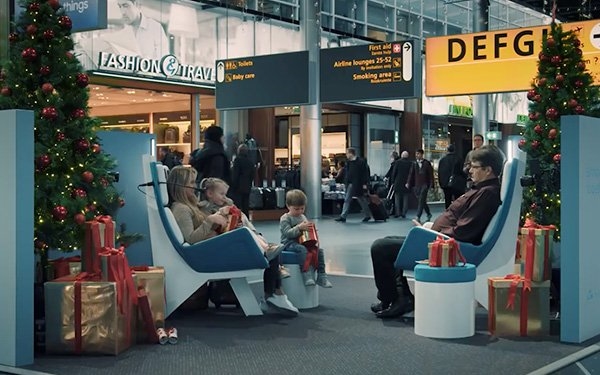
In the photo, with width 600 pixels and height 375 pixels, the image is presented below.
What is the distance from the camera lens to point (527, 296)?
195 inches

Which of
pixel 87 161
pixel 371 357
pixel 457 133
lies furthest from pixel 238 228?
pixel 457 133

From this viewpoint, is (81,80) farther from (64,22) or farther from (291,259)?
(291,259)

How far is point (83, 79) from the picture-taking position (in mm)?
4797

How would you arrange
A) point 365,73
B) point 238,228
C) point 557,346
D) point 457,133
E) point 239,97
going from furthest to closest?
point 457,133, point 239,97, point 365,73, point 238,228, point 557,346

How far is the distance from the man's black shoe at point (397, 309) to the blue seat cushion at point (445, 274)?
0.60 meters

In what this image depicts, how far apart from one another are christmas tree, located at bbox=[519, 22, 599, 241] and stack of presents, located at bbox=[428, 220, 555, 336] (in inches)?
36.2

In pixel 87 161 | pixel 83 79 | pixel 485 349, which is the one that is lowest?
pixel 485 349

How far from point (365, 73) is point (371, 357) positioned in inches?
364

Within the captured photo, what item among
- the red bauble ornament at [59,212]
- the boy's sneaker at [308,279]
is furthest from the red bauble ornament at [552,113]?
the red bauble ornament at [59,212]

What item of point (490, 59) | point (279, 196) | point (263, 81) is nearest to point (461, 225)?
point (490, 59)

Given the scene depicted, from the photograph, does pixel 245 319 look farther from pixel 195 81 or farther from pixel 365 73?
pixel 195 81

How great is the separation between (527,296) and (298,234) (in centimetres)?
179

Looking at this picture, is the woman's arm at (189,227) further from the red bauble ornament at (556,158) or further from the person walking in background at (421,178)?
the person walking in background at (421,178)

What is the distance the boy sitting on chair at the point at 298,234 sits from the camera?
5.96 m
